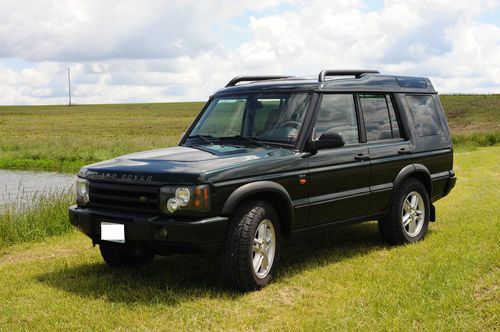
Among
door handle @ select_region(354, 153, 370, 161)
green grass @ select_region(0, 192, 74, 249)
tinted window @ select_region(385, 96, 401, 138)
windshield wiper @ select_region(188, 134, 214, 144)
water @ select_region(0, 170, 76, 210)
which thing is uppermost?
tinted window @ select_region(385, 96, 401, 138)

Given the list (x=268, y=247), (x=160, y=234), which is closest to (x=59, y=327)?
(x=160, y=234)

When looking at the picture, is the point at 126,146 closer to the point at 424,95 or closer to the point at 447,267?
the point at 424,95

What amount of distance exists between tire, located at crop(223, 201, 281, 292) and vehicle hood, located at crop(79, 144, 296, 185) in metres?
0.38

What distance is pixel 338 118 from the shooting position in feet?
22.4

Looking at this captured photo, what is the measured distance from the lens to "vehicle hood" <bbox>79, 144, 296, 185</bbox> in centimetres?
545

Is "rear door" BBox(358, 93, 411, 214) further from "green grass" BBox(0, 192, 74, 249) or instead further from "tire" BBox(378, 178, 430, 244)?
"green grass" BBox(0, 192, 74, 249)

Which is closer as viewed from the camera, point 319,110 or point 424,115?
point 319,110

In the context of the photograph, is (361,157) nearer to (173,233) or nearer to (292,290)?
(292,290)

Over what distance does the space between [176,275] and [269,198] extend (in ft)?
4.03

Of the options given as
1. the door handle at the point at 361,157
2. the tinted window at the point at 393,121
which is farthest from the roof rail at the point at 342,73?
the door handle at the point at 361,157

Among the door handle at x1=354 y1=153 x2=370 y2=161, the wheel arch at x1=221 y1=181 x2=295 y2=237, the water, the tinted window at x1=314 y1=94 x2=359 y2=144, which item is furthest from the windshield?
the water

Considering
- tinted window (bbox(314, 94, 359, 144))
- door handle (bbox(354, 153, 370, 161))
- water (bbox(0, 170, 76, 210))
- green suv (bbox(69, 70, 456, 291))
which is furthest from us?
water (bbox(0, 170, 76, 210))

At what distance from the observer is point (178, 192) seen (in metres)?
5.40

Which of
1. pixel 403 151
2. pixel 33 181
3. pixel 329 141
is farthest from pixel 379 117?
pixel 33 181
